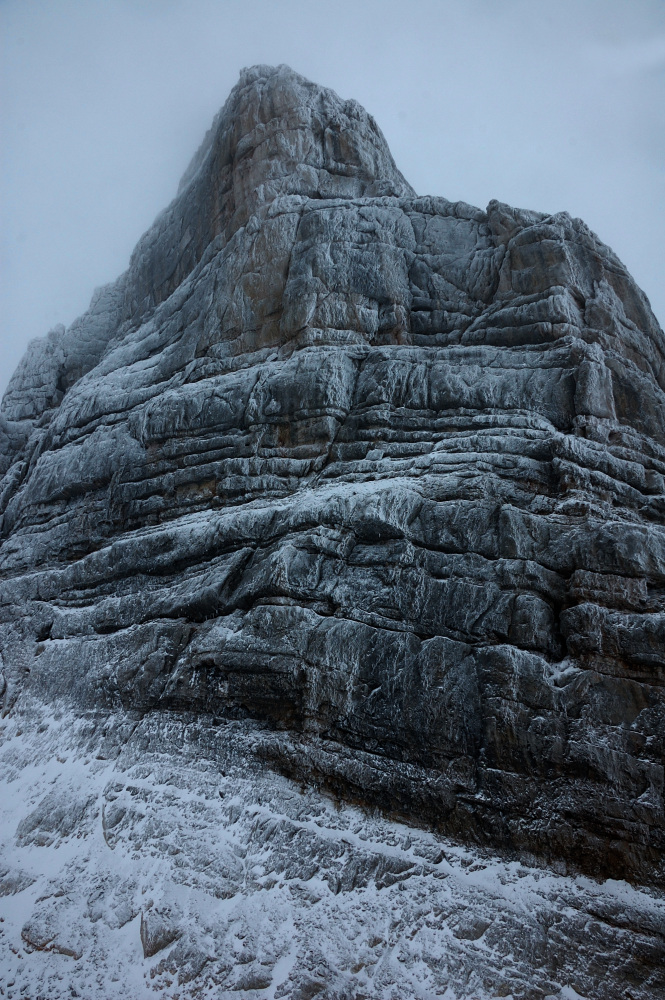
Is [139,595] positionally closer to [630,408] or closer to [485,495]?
[485,495]

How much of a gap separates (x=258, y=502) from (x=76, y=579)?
24.8 feet

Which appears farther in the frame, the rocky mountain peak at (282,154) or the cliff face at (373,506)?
the rocky mountain peak at (282,154)

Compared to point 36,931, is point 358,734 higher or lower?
higher

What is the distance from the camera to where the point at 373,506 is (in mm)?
16984

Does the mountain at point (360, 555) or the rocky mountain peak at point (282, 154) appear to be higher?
the rocky mountain peak at point (282, 154)

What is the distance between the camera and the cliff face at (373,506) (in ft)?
43.0

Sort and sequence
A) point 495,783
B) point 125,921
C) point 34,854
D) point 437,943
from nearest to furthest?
1. point 437,943
2. point 125,921
3. point 495,783
4. point 34,854

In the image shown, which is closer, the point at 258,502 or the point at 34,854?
the point at 34,854

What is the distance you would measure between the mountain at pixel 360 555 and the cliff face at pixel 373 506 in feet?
0.28

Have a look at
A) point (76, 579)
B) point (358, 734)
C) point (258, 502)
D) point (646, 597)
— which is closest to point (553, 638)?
point (646, 597)

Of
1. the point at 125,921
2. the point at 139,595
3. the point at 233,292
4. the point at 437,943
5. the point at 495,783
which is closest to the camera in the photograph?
the point at 437,943

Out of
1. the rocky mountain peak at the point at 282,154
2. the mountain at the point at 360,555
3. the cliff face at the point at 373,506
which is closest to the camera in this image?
the mountain at the point at 360,555

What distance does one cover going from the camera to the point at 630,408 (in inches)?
794

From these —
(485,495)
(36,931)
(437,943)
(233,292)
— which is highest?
(233,292)
